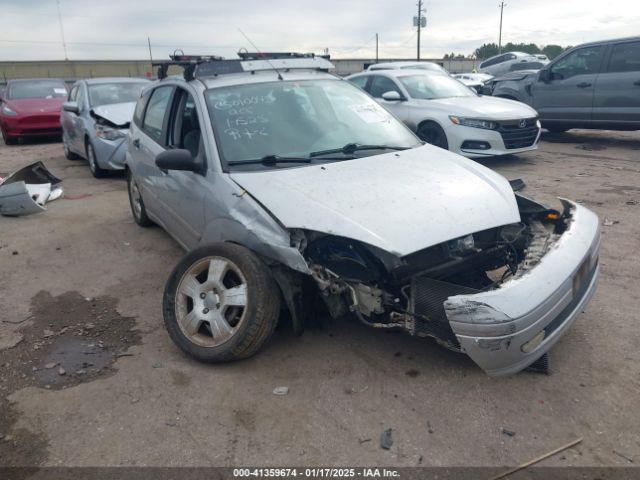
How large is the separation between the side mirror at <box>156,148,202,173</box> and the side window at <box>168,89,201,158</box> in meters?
0.26

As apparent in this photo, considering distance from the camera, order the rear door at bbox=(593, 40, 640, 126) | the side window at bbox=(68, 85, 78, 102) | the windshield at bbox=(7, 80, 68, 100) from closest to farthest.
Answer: the rear door at bbox=(593, 40, 640, 126) → the side window at bbox=(68, 85, 78, 102) → the windshield at bbox=(7, 80, 68, 100)

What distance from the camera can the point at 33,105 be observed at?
1332cm

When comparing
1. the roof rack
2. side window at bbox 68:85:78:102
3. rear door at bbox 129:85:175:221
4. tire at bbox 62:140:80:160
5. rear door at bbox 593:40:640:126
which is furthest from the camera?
tire at bbox 62:140:80:160

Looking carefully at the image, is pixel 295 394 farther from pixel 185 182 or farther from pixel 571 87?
pixel 571 87

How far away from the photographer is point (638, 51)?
959 cm

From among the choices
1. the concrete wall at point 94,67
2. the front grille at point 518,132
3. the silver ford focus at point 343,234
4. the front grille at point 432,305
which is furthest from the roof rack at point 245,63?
the concrete wall at point 94,67

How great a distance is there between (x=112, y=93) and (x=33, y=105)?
4.63 metres

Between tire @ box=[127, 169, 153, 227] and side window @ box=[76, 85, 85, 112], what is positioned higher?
side window @ box=[76, 85, 85, 112]

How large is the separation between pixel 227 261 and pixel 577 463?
6.98 ft

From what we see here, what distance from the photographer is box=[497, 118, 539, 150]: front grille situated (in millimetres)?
8562

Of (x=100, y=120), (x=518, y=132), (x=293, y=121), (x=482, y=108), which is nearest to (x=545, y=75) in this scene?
(x=518, y=132)

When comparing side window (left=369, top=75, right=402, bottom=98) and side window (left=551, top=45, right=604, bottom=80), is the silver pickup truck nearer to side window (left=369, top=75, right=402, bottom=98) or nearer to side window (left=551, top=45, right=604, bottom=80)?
side window (left=551, top=45, right=604, bottom=80)

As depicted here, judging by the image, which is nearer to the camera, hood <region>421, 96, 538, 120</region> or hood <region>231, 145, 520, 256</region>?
hood <region>231, 145, 520, 256</region>

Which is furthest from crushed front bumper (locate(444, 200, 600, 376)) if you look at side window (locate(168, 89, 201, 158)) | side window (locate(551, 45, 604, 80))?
side window (locate(551, 45, 604, 80))
